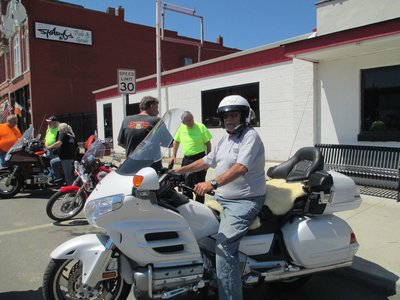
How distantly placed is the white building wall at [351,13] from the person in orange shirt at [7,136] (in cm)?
784

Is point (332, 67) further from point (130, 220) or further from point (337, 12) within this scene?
point (130, 220)

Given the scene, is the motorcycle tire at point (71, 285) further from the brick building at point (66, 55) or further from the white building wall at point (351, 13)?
the brick building at point (66, 55)

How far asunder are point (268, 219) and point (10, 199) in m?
7.34

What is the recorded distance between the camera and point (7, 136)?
388 inches

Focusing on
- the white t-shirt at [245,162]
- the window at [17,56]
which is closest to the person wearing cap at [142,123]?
the white t-shirt at [245,162]

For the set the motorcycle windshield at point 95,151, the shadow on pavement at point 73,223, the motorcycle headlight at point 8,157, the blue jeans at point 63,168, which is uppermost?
the motorcycle windshield at point 95,151

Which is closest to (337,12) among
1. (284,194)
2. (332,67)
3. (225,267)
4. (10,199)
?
(332,67)

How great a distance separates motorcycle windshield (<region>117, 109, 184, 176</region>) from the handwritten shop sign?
23767 millimetres

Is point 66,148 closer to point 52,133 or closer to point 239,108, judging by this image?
point 52,133

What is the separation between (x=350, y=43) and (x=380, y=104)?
1.80 meters

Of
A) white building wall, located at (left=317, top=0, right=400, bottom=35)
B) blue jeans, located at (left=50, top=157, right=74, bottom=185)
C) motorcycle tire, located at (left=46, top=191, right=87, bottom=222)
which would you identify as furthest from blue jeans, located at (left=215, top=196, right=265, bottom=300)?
white building wall, located at (left=317, top=0, right=400, bottom=35)

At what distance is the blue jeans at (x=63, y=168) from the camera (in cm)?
875

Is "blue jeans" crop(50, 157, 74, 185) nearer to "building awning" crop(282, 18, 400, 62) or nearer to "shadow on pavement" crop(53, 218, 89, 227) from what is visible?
"shadow on pavement" crop(53, 218, 89, 227)

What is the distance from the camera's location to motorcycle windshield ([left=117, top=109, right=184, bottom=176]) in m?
3.30
